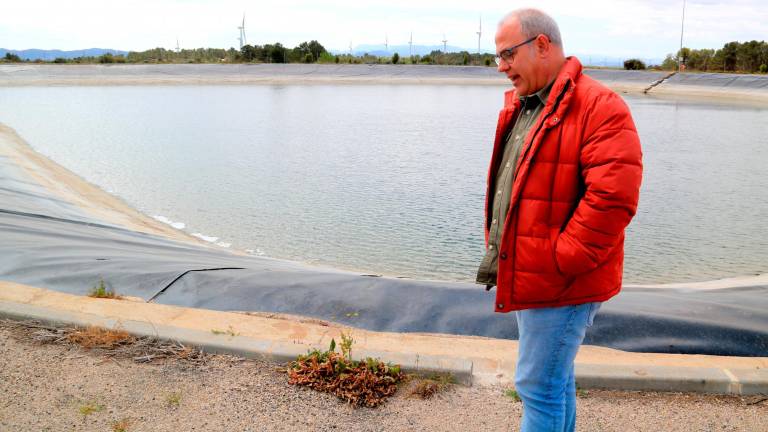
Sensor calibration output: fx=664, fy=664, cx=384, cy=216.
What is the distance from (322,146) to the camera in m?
18.3

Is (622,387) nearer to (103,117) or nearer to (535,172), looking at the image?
(535,172)

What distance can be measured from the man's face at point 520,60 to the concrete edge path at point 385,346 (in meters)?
1.68

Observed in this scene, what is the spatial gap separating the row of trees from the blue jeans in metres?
49.0

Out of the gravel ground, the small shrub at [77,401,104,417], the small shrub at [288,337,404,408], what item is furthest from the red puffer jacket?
the small shrub at [77,401,104,417]

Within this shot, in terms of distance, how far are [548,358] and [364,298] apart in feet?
7.60

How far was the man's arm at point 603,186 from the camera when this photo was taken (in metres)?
2.04

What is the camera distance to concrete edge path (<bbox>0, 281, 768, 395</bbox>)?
10.9 feet

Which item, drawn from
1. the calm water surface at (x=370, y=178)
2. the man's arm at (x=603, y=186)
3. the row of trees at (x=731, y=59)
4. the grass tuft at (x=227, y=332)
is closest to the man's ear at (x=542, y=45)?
the man's arm at (x=603, y=186)

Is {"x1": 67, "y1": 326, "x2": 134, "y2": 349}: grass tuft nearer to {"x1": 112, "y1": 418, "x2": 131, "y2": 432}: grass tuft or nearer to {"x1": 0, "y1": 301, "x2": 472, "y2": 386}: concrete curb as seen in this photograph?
{"x1": 0, "y1": 301, "x2": 472, "y2": 386}: concrete curb

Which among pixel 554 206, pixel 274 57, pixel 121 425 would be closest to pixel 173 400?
pixel 121 425

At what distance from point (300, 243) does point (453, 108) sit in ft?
72.7

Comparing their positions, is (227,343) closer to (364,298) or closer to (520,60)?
(364,298)

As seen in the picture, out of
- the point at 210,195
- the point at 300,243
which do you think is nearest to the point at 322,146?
the point at 210,195

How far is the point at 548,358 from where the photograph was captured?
2.27m
